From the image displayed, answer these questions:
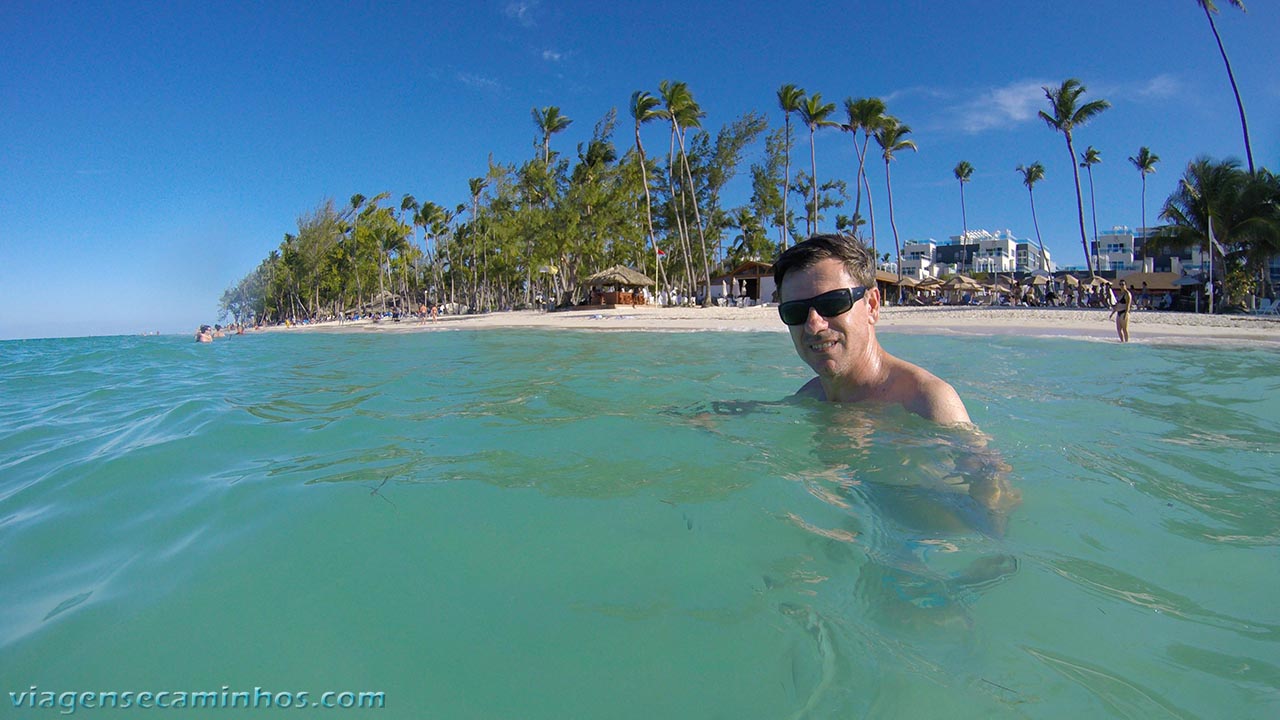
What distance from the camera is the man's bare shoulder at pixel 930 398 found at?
97.5 inches

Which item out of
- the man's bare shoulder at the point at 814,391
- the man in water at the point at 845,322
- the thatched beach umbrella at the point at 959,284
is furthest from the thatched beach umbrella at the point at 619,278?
the man in water at the point at 845,322

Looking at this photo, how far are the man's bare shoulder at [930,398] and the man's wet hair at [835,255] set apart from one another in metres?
0.46

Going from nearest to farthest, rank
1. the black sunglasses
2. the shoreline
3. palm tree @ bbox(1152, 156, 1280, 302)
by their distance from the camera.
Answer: the black sunglasses, the shoreline, palm tree @ bbox(1152, 156, 1280, 302)

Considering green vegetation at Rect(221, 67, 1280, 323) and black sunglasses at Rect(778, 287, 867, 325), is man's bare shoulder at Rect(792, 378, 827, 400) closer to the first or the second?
black sunglasses at Rect(778, 287, 867, 325)

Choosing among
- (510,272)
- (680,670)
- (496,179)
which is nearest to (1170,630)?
(680,670)

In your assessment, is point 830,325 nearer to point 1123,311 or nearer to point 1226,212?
point 1123,311

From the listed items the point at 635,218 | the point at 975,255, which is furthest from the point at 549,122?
the point at 975,255

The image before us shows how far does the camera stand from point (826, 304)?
2.32 meters

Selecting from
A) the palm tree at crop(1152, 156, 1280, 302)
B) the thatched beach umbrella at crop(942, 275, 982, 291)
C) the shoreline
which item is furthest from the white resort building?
the shoreline

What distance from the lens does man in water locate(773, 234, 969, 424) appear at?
2342 mm

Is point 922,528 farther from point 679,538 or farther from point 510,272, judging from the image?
point 510,272

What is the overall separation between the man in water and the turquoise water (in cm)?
14

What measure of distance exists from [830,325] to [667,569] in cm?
137

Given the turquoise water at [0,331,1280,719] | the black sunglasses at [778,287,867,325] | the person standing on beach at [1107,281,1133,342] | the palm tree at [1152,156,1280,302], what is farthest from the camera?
the palm tree at [1152,156,1280,302]
